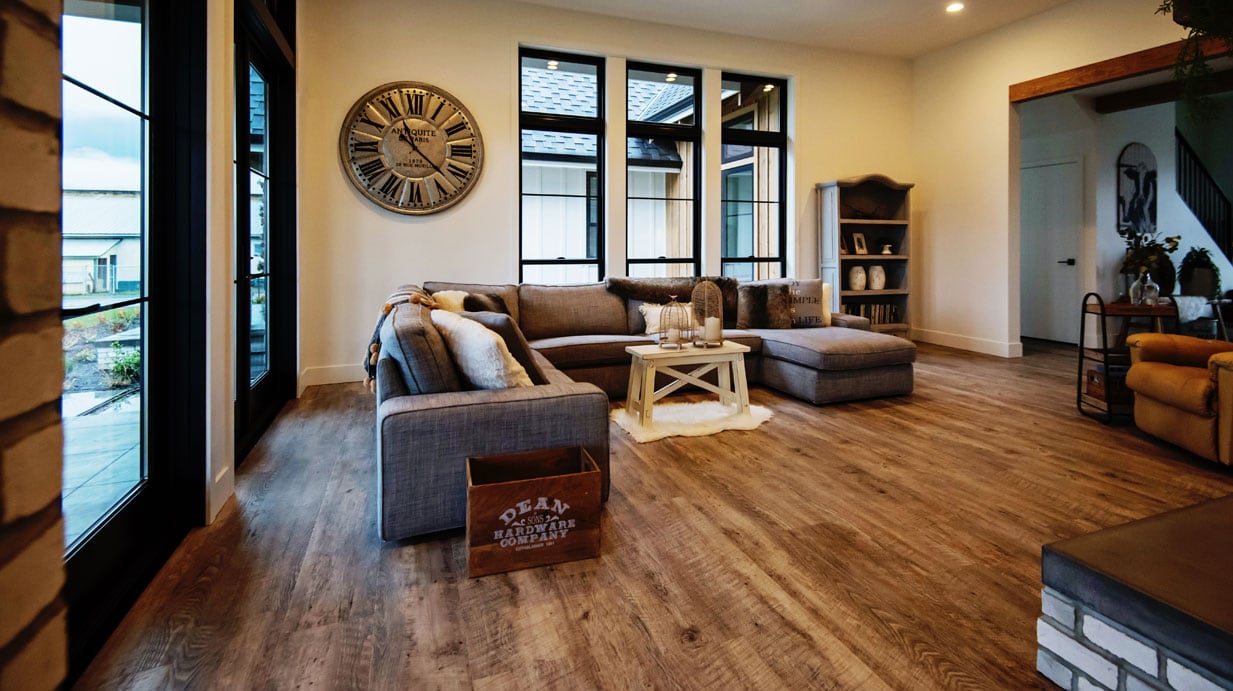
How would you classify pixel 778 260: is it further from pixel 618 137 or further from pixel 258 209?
pixel 258 209

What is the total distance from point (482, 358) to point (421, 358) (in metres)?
0.22

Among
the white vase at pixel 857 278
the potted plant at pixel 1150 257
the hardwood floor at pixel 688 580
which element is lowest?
the hardwood floor at pixel 688 580

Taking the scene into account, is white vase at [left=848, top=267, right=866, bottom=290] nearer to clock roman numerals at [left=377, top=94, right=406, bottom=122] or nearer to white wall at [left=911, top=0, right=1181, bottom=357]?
white wall at [left=911, top=0, right=1181, bottom=357]

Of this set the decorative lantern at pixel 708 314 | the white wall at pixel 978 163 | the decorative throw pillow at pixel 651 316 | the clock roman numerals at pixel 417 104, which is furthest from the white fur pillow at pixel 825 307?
the clock roman numerals at pixel 417 104

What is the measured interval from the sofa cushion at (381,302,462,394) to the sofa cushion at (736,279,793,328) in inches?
124

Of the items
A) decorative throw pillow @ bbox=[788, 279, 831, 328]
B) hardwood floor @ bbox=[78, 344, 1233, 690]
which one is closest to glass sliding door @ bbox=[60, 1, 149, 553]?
hardwood floor @ bbox=[78, 344, 1233, 690]

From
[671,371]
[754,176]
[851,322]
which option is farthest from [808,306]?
[754,176]

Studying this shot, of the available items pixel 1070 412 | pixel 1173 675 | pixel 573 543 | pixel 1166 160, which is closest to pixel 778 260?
pixel 1070 412

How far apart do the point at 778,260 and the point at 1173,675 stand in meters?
5.78

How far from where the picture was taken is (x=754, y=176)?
6.52 meters

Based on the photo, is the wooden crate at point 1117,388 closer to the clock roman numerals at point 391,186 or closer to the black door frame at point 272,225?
the black door frame at point 272,225

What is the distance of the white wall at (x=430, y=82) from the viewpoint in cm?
476

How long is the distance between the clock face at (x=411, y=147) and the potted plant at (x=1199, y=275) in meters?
7.76

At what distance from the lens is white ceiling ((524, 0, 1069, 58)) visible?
5352 mm
